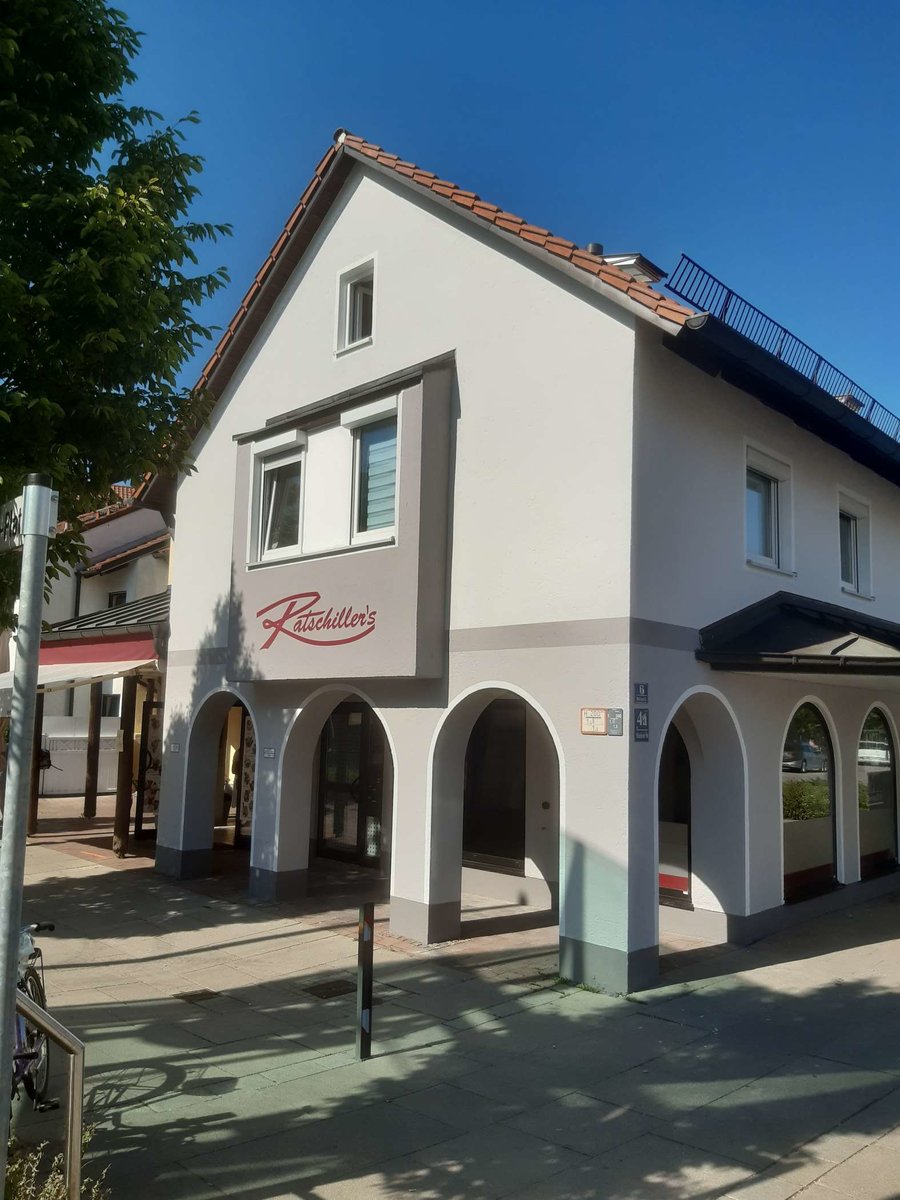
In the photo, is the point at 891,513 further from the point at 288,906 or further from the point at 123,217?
the point at 123,217

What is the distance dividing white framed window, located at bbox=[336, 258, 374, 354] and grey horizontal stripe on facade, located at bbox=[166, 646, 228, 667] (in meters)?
4.41

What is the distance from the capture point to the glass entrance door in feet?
48.6

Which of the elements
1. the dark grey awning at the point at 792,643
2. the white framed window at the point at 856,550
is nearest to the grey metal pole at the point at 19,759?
the dark grey awning at the point at 792,643

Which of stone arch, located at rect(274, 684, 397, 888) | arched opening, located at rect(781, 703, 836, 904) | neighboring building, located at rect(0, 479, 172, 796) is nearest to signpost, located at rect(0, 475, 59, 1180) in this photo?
stone arch, located at rect(274, 684, 397, 888)

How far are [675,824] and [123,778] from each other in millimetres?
8315

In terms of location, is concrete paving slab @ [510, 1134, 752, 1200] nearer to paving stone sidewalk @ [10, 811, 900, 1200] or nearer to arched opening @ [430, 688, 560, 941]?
paving stone sidewalk @ [10, 811, 900, 1200]

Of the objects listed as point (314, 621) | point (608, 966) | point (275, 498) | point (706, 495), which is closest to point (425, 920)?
point (608, 966)

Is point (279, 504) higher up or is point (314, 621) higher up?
point (279, 504)

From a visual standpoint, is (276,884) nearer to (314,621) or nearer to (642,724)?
(314,621)

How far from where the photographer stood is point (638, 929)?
859 cm

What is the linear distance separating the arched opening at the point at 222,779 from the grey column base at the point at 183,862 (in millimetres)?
192

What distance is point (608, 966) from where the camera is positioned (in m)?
8.59

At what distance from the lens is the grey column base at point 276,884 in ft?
39.8

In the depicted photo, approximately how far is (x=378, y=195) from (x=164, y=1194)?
10598mm
